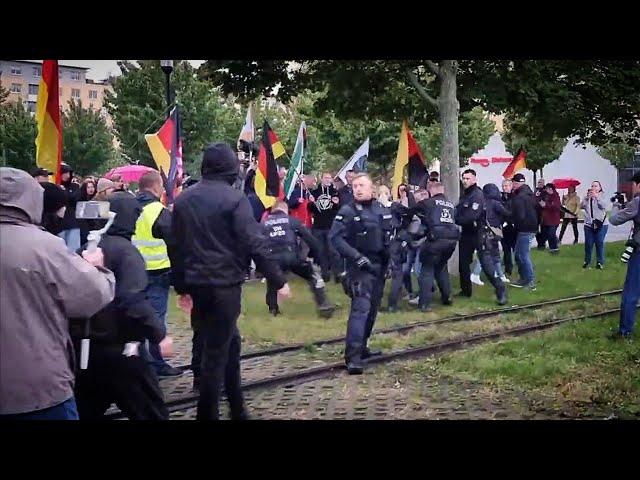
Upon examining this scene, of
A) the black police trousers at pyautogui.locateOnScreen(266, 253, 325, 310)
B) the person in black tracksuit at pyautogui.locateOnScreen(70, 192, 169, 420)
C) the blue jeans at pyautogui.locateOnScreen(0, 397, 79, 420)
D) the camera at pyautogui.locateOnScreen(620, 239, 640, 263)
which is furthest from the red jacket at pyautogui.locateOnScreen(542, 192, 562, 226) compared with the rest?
the blue jeans at pyautogui.locateOnScreen(0, 397, 79, 420)

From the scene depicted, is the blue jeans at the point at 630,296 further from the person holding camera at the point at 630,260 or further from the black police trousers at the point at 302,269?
the black police trousers at the point at 302,269

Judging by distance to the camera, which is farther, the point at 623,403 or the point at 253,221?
the point at 623,403

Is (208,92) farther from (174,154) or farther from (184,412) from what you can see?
(184,412)

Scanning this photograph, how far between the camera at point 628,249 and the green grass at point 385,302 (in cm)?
5

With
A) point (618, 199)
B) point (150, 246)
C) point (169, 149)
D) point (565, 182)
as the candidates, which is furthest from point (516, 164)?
point (150, 246)

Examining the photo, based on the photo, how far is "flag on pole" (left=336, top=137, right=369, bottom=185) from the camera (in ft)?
19.9

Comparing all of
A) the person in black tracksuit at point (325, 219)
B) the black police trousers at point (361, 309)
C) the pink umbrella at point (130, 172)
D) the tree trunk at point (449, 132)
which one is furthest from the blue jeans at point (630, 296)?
the pink umbrella at point (130, 172)

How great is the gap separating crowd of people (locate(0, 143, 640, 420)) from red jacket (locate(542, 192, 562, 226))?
2 centimetres

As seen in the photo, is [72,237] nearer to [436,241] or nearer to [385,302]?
[385,302]

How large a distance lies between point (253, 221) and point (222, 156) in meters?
0.45

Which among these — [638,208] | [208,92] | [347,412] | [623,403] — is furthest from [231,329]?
[638,208]

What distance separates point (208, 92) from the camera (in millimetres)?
5719

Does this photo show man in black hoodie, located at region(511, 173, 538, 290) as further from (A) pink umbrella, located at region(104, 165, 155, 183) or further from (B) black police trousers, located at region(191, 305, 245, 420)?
(A) pink umbrella, located at region(104, 165, 155, 183)
